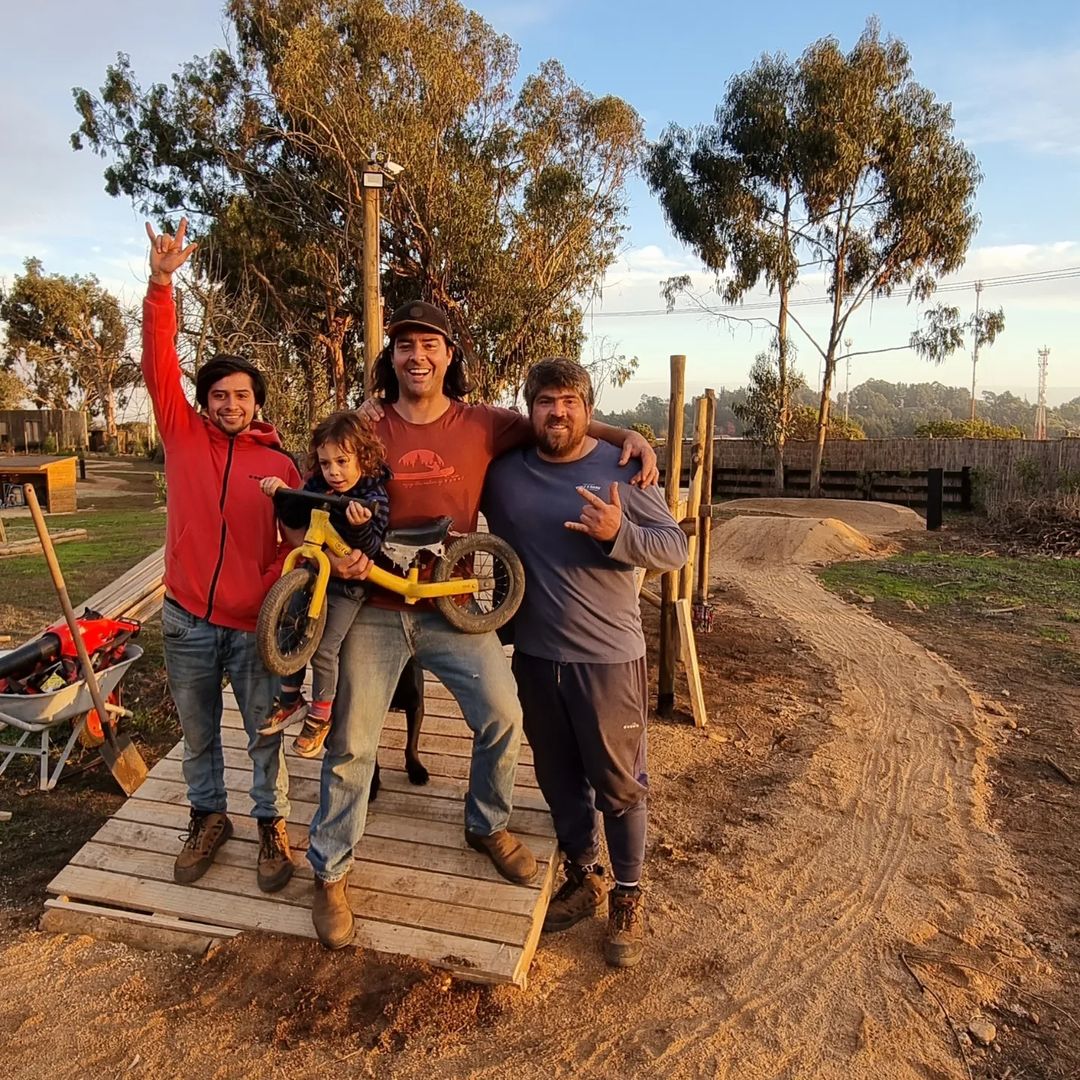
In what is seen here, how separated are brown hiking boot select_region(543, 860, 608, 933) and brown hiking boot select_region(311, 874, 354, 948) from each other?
0.81 metres

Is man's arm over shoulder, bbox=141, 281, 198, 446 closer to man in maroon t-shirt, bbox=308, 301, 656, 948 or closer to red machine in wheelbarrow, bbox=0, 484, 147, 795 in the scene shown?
man in maroon t-shirt, bbox=308, 301, 656, 948

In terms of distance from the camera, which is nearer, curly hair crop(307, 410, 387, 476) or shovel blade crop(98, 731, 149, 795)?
curly hair crop(307, 410, 387, 476)

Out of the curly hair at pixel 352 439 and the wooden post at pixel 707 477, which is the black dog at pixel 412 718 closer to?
the curly hair at pixel 352 439

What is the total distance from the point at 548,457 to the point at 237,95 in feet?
88.6

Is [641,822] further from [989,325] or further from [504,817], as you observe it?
[989,325]

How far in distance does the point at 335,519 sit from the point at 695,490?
14.0ft

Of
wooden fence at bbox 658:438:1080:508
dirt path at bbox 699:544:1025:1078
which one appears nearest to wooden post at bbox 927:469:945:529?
wooden fence at bbox 658:438:1080:508

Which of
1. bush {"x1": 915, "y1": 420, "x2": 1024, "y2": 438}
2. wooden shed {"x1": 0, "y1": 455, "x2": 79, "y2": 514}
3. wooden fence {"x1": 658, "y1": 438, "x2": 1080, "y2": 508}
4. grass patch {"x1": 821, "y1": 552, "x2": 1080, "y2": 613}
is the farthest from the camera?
bush {"x1": 915, "y1": 420, "x2": 1024, "y2": 438}

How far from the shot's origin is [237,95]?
24859mm

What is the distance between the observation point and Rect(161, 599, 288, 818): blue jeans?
124 inches

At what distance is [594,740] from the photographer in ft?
9.73

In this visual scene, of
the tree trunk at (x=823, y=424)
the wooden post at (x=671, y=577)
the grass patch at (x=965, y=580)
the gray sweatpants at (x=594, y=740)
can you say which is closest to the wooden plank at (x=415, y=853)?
the gray sweatpants at (x=594, y=740)

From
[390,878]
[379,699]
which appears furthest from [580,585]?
[390,878]

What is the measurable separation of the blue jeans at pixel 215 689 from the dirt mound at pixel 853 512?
15649 millimetres
